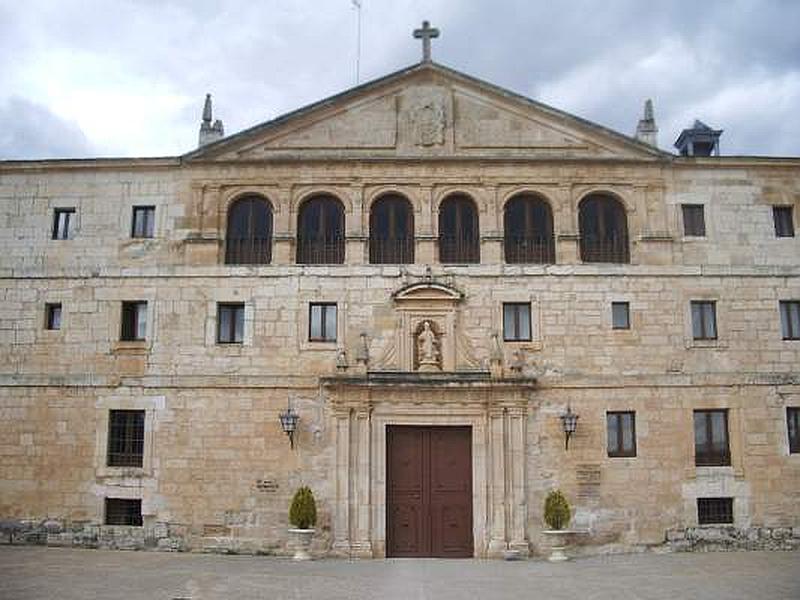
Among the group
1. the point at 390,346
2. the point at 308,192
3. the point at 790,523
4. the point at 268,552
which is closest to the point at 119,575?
the point at 268,552

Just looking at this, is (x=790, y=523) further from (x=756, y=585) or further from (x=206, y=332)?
(x=206, y=332)

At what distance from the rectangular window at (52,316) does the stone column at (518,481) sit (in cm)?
1190

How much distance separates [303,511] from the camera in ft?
60.5

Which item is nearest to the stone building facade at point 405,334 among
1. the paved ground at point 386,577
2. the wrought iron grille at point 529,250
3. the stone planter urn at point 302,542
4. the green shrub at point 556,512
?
the wrought iron grille at point 529,250

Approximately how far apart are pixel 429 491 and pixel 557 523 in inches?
126

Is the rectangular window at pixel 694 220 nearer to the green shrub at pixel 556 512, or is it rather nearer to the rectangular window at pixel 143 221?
the green shrub at pixel 556 512

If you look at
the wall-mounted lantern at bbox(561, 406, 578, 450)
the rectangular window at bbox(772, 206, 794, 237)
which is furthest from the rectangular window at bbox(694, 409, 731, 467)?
the rectangular window at bbox(772, 206, 794, 237)

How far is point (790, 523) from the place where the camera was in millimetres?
19281

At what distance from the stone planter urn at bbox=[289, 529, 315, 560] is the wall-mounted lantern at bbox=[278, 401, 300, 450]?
212 centimetres

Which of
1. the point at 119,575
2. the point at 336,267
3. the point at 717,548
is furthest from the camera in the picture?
the point at 336,267

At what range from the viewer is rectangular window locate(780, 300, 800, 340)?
20328 mm

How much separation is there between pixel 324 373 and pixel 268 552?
4.51 m

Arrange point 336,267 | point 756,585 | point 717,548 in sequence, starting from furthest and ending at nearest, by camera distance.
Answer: point 336,267
point 717,548
point 756,585

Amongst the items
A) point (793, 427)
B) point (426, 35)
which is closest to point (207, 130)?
point (426, 35)
